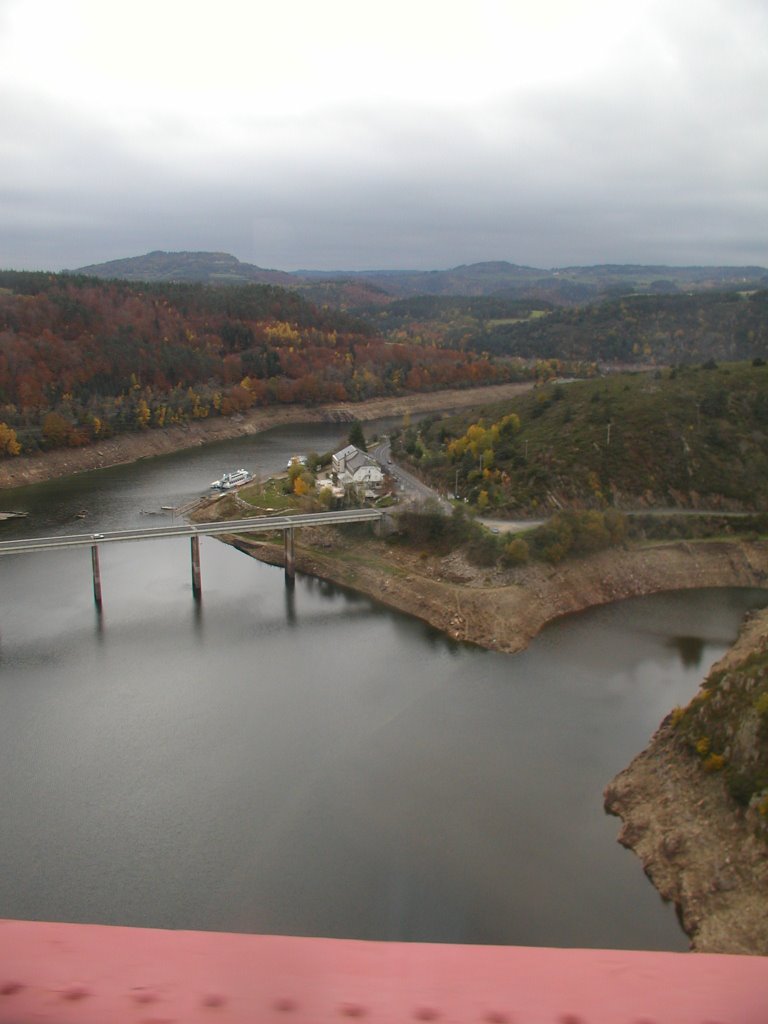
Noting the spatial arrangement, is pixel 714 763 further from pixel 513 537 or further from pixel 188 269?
pixel 188 269

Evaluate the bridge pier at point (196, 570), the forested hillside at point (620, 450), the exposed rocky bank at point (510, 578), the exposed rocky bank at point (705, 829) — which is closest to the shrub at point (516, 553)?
the exposed rocky bank at point (510, 578)

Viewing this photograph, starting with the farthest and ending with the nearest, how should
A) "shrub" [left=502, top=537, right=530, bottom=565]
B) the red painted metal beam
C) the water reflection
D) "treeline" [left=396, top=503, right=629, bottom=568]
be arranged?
"treeline" [left=396, top=503, right=629, bottom=568]
"shrub" [left=502, top=537, right=530, bottom=565]
the water reflection
the red painted metal beam

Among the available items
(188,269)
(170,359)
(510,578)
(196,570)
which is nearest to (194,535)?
(196,570)

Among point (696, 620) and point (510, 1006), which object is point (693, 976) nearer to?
point (510, 1006)

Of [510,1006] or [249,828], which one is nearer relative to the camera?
[510,1006]

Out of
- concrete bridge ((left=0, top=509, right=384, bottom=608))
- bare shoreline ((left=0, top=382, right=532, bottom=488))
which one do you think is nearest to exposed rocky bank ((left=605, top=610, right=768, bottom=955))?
concrete bridge ((left=0, top=509, right=384, bottom=608))

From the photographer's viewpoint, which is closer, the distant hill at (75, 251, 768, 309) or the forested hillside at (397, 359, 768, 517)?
the forested hillside at (397, 359, 768, 517)

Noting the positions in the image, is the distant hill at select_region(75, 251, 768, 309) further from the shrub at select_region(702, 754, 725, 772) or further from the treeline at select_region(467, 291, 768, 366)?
the shrub at select_region(702, 754, 725, 772)

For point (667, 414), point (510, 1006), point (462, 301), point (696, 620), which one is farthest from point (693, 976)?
point (462, 301)
